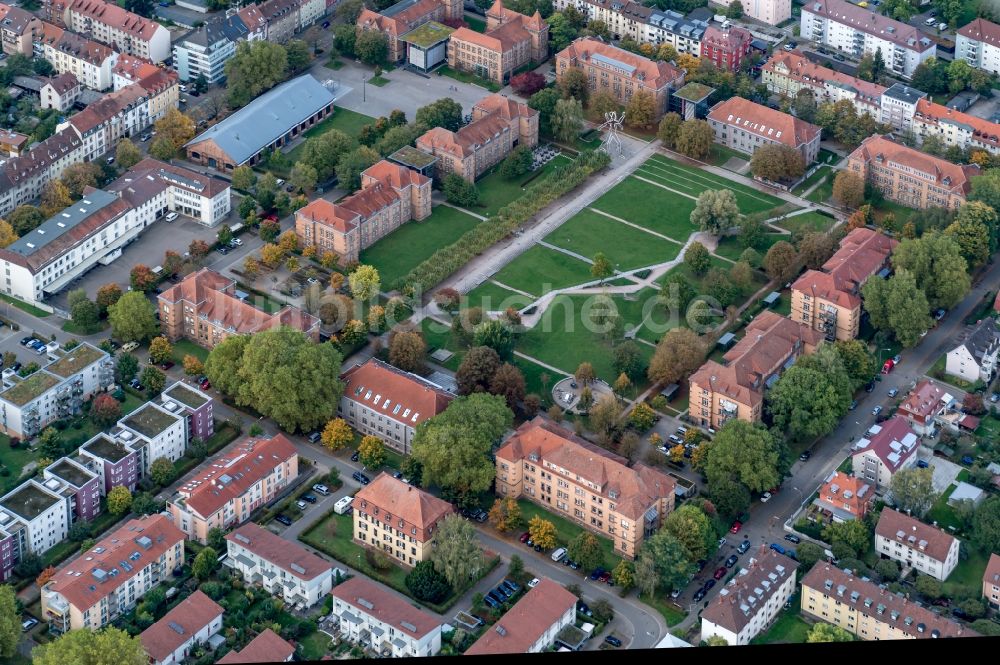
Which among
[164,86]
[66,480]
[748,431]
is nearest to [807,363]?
[748,431]

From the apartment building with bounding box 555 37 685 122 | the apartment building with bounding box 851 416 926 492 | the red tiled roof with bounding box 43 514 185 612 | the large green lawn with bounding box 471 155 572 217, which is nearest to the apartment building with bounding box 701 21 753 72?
the apartment building with bounding box 555 37 685 122

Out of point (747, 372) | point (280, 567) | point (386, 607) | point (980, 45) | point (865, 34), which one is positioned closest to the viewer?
point (386, 607)

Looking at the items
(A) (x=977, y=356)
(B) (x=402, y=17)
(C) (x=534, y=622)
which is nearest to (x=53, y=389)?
(C) (x=534, y=622)

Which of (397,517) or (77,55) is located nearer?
(397,517)

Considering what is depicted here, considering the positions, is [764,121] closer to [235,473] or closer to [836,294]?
[836,294]

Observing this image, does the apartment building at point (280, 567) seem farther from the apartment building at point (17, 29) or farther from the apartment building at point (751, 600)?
the apartment building at point (17, 29)

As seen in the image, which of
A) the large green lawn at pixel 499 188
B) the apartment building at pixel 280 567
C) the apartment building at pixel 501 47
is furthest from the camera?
the apartment building at pixel 501 47

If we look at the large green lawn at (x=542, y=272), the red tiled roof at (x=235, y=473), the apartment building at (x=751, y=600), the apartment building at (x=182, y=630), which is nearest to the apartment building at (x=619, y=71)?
the large green lawn at (x=542, y=272)
